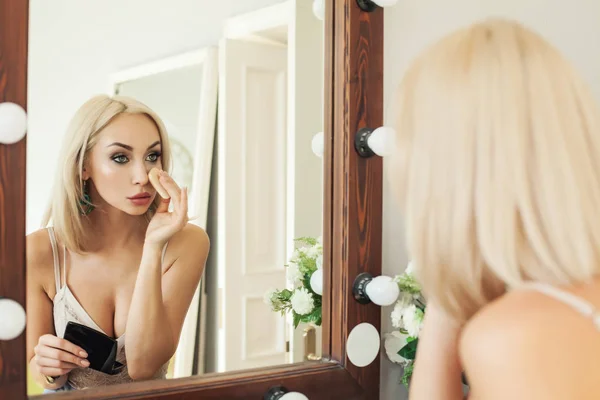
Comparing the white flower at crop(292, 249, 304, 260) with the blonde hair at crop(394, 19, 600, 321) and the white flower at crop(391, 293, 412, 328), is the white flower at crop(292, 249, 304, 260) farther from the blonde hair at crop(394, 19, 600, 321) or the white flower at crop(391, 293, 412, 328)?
the blonde hair at crop(394, 19, 600, 321)

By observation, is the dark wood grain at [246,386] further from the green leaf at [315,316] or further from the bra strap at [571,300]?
the bra strap at [571,300]

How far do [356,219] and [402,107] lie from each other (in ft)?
1.18

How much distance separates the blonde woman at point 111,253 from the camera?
0.79 m

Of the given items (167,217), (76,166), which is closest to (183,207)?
(167,217)

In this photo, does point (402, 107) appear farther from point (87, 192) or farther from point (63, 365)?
point (63, 365)

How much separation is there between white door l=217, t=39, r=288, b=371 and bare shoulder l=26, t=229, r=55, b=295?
23 centimetres

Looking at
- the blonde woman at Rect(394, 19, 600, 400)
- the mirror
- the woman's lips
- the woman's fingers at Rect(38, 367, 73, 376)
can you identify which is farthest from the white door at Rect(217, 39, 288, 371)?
the blonde woman at Rect(394, 19, 600, 400)

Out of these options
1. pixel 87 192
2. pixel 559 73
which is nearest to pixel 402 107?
pixel 559 73

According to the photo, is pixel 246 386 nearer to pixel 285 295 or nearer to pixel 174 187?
pixel 285 295

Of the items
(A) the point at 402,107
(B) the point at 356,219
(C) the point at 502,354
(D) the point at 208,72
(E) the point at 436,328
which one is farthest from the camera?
(B) the point at 356,219

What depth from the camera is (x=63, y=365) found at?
0.80m

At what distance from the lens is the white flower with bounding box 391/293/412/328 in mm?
1017

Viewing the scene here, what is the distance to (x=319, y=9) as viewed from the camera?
1000 mm

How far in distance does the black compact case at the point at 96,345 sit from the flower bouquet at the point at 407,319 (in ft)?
1.40
